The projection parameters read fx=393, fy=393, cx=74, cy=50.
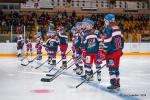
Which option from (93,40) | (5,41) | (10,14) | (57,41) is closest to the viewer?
(93,40)

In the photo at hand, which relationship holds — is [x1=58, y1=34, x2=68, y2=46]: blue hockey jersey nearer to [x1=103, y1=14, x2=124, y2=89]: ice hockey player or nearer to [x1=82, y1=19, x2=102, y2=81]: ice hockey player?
[x1=82, y1=19, x2=102, y2=81]: ice hockey player

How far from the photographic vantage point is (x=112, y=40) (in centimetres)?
744

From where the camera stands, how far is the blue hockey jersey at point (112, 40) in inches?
291

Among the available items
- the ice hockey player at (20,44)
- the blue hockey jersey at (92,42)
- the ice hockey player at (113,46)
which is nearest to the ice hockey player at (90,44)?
the blue hockey jersey at (92,42)

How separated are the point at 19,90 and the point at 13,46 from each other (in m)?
11.7

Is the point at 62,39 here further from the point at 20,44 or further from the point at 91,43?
the point at 20,44

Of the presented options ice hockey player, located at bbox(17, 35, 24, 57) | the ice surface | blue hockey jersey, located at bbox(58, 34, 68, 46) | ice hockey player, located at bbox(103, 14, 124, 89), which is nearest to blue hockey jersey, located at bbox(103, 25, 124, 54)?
ice hockey player, located at bbox(103, 14, 124, 89)

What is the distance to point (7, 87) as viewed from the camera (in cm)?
816

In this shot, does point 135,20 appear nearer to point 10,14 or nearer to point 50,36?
point 10,14

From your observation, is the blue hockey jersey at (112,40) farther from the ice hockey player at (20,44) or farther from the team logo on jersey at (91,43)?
the ice hockey player at (20,44)

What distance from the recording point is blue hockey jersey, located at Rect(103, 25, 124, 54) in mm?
7391

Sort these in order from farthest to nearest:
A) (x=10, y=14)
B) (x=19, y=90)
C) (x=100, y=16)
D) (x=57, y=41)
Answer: (x=100, y=16)
(x=10, y=14)
(x=57, y=41)
(x=19, y=90)

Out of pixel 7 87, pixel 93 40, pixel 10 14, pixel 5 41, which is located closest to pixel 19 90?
pixel 7 87

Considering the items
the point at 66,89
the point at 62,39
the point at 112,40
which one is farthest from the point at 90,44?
the point at 62,39
